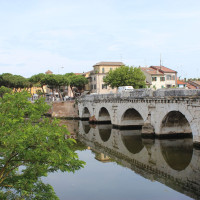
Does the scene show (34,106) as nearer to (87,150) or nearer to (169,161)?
(169,161)

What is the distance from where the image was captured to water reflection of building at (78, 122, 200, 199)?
23009 millimetres

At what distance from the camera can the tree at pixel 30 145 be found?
1156 centimetres

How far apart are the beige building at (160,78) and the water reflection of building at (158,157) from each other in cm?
4601

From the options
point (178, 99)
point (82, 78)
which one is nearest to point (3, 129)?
point (178, 99)

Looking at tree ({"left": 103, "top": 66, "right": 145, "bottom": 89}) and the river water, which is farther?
tree ({"left": 103, "top": 66, "right": 145, "bottom": 89})

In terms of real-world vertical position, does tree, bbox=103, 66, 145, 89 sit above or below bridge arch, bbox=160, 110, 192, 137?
above

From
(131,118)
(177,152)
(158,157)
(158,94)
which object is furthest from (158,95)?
(131,118)

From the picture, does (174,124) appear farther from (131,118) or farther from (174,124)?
(131,118)

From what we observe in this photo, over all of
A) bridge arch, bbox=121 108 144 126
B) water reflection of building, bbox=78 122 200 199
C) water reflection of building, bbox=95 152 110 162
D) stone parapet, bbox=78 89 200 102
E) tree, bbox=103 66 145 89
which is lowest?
water reflection of building, bbox=95 152 110 162

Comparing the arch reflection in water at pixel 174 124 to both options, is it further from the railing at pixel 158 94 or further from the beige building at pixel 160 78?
the beige building at pixel 160 78

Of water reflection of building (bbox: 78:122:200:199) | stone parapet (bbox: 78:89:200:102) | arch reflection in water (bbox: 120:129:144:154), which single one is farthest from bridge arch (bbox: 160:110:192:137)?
arch reflection in water (bbox: 120:129:144:154)

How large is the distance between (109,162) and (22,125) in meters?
18.2

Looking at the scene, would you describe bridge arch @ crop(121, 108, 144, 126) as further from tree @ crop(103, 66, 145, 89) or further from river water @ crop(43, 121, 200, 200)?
tree @ crop(103, 66, 145, 89)

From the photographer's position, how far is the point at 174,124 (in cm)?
3819
